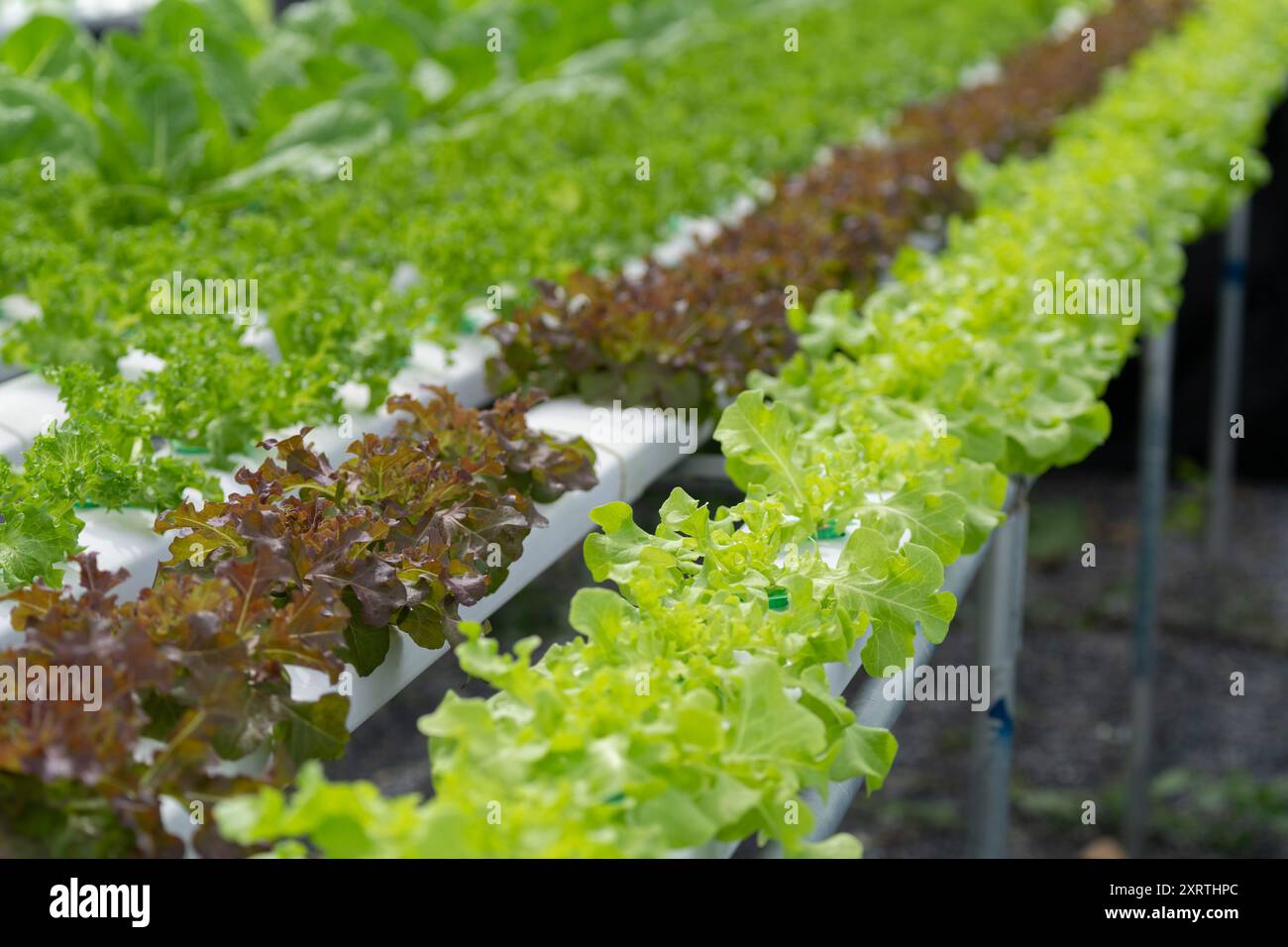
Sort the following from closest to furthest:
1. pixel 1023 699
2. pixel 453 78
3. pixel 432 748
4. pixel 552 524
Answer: pixel 432 748
pixel 552 524
pixel 453 78
pixel 1023 699

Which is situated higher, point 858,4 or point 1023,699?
point 858,4

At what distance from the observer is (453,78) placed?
5.66 m

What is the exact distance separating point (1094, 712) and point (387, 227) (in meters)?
4.68

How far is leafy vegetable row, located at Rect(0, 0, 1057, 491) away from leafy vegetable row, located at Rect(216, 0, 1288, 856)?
0.82 meters

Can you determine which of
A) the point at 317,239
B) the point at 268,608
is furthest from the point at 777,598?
the point at 317,239

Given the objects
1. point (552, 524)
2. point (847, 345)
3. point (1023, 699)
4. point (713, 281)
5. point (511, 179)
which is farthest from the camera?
point (1023, 699)

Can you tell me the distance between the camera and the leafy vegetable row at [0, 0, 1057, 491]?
2.59m

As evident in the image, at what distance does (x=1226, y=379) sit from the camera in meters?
7.86

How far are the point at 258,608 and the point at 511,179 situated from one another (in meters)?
2.62

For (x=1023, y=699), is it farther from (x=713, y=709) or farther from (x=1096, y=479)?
(x=713, y=709)

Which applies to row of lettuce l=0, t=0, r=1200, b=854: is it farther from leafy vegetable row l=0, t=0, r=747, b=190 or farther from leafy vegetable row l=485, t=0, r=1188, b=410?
leafy vegetable row l=0, t=0, r=747, b=190

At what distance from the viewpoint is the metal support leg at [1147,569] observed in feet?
17.0

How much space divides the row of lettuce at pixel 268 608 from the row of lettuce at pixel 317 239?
32cm

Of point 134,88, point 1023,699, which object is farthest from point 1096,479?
point 134,88
